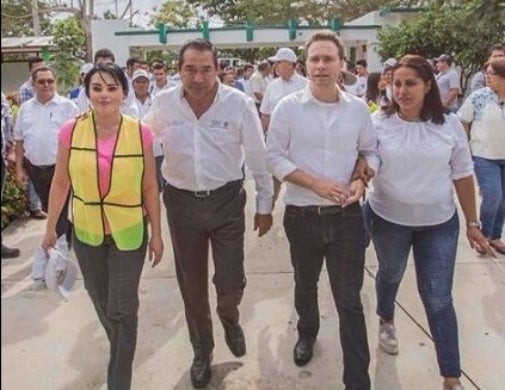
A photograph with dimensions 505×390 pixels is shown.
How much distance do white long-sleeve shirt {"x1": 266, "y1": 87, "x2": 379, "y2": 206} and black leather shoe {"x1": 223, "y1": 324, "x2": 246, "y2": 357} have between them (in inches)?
34.9

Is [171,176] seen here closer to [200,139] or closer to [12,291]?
[200,139]

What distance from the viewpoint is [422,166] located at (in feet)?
9.68

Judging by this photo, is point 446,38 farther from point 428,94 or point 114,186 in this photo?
point 114,186

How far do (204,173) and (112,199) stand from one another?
0.51 m

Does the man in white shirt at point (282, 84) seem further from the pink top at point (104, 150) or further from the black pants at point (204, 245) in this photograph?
the pink top at point (104, 150)

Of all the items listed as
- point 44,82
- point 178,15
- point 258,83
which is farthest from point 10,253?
point 178,15

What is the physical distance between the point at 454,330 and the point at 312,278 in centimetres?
74

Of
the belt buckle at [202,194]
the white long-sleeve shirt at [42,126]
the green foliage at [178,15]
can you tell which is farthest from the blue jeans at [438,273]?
the green foliage at [178,15]

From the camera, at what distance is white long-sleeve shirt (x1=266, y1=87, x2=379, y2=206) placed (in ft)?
9.52

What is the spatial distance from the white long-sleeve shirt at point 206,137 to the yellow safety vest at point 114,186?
1.03 feet

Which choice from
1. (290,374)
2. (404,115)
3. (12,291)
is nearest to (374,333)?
(290,374)

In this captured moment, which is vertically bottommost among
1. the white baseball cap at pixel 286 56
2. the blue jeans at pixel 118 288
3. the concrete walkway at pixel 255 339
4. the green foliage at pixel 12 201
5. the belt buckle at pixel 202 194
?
the concrete walkway at pixel 255 339

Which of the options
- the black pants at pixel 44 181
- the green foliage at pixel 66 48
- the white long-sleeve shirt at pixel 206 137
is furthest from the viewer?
the green foliage at pixel 66 48

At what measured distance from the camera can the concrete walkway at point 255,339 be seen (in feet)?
10.8
